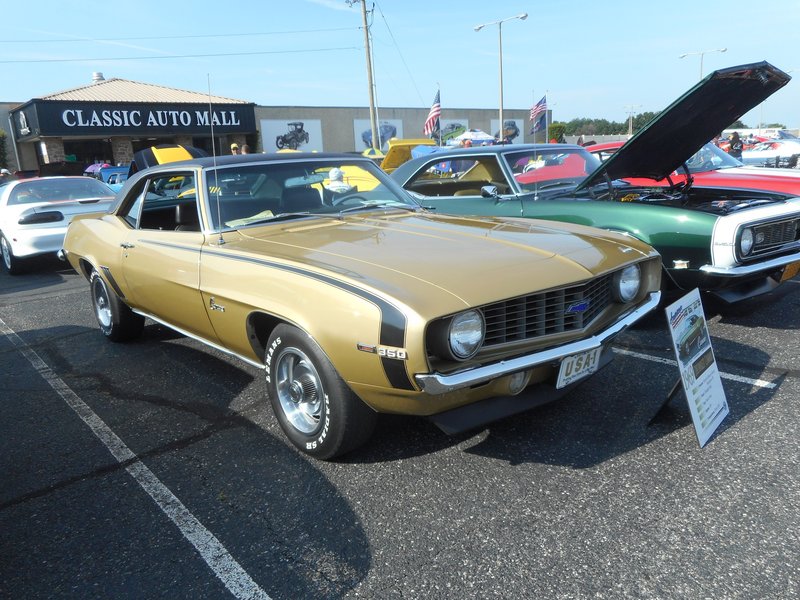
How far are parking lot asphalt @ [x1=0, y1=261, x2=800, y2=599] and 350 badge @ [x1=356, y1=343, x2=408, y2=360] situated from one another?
670 millimetres

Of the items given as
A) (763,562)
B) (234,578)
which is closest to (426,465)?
(234,578)

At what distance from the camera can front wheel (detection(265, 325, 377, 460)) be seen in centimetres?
261

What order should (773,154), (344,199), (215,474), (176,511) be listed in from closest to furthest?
(176,511) → (215,474) → (344,199) → (773,154)

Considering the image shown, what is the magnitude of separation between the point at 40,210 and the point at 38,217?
0.38m

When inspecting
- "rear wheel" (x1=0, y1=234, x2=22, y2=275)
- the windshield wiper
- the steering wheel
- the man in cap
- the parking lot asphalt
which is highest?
the man in cap

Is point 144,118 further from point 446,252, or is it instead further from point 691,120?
point 446,252

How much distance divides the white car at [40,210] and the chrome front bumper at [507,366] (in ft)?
23.8

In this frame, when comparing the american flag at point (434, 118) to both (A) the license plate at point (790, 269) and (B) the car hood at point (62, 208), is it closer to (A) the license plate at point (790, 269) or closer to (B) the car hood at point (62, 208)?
(B) the car hood at point (62, 208)

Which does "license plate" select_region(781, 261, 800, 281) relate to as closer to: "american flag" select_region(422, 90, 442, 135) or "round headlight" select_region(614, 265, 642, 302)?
"round headlight" select_region(614, 265, 642, 302)

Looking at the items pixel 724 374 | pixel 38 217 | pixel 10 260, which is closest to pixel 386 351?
pixel 724 374

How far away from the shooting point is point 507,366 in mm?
2439

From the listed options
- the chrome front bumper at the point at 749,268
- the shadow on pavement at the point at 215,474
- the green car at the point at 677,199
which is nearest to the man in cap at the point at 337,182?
the green car at the point at 677,199

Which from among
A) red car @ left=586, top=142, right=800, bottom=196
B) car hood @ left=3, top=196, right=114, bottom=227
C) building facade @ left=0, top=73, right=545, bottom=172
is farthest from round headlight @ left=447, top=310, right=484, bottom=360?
building facade @ left=0, top=73, right=545, bottom=172

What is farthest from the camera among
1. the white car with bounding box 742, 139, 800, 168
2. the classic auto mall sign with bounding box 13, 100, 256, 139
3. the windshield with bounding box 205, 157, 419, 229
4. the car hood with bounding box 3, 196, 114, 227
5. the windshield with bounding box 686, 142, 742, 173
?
the classic auto mall sign with bounding box 13, 100, 256, 139
